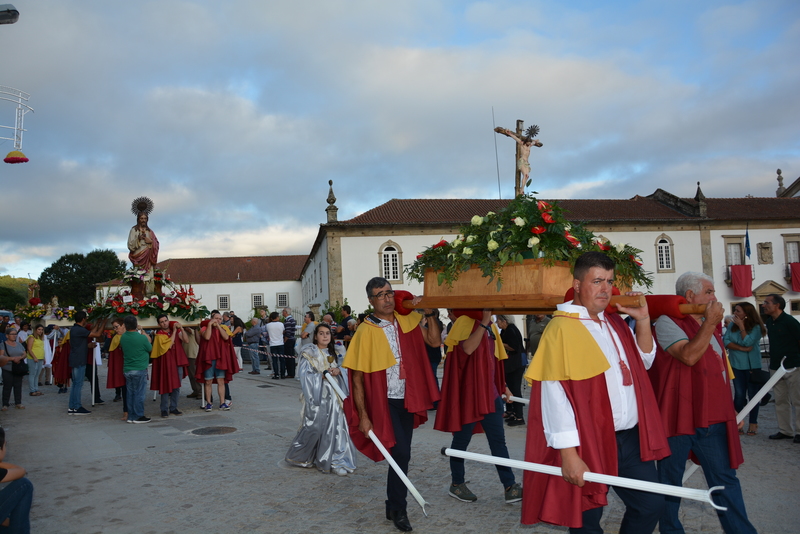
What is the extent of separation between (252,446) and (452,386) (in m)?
4.17

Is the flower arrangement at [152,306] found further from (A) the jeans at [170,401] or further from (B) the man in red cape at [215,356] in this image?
(A) the jeans at [170,401]

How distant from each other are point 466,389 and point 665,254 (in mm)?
40189

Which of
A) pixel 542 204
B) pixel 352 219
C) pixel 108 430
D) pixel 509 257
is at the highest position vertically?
pixel 352 219

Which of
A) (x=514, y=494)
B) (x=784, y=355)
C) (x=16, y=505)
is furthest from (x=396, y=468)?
(x=784, y=355)

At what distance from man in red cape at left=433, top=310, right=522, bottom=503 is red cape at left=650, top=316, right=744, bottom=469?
173 cm

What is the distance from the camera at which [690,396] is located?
4.14 m

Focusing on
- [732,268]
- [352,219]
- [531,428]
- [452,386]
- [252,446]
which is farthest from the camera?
[732,268]

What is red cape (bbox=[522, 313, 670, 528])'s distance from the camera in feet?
10.3

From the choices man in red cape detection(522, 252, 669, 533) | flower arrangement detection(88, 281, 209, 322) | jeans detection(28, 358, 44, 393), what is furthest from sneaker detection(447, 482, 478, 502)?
jeans detection(28, 358, 44, 393)

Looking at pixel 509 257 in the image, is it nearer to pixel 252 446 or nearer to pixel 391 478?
pixel 391 478

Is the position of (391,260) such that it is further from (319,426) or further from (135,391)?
(319,426)

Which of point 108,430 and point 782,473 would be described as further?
point 108,430

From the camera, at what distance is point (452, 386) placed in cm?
581

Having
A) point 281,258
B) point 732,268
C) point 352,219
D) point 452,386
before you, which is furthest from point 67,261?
point 452,386
